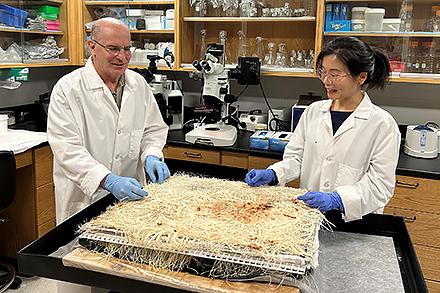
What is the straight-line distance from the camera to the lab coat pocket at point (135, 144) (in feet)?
6.86

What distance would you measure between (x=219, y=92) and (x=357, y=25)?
1035 millimetres

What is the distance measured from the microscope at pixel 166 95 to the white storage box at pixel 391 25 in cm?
150

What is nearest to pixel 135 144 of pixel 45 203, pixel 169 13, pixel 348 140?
pixel 348 140

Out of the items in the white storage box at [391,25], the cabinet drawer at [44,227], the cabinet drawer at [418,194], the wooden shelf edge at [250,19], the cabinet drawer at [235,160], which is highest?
the wooden shelf edge at [250,19]

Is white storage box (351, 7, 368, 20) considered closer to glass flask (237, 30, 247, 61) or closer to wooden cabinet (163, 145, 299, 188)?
glass flask (237, 30, 247, 61)

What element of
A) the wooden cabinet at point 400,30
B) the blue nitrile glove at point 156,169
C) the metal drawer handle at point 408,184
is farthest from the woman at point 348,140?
the wooden cabinet at point 400,30

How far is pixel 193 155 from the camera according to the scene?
10.1 ft

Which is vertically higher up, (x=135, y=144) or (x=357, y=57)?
(x=357, y=57)

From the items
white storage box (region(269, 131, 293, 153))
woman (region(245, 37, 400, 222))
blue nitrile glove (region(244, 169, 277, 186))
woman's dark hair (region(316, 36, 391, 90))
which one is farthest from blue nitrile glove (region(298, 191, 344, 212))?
white storage box (region(269, 131, 293, 153))

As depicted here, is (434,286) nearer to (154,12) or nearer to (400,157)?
(400,157)

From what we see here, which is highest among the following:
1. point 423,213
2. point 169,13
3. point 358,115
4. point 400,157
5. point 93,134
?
point 169,13

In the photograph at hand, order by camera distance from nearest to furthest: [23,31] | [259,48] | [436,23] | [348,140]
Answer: [348,140] → [436,23] → [23,31] → [259,48]

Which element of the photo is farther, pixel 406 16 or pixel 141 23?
pixel 141 23

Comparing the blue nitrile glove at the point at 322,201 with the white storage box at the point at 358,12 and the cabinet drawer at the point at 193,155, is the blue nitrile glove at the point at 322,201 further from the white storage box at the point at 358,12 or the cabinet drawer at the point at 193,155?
the white storage box at the point at 358,12
